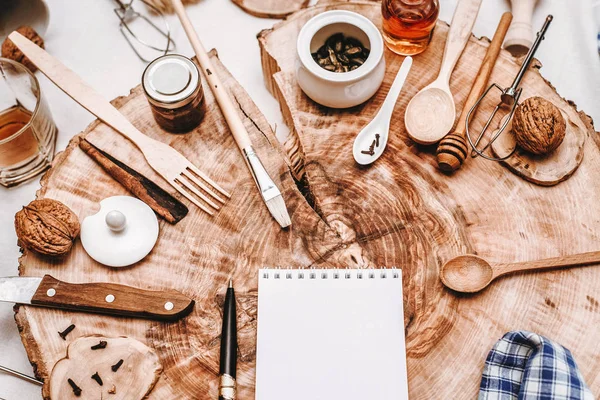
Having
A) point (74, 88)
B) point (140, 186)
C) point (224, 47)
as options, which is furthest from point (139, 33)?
point (140, 186)

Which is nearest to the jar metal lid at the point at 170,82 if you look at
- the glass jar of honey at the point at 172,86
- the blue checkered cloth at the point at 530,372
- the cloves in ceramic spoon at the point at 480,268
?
the glass jar of honey at the point at 172,86

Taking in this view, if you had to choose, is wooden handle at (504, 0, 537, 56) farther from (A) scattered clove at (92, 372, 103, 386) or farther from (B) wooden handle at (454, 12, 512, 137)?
(A) scattered clove at (92, 372, 103, 386)

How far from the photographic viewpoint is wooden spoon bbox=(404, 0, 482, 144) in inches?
35.9

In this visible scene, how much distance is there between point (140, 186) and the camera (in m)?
0.91

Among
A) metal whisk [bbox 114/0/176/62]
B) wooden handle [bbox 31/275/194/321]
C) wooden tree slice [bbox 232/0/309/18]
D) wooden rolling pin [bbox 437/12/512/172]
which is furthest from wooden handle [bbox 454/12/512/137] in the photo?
metal whisk [bbox 114/0/176/62]

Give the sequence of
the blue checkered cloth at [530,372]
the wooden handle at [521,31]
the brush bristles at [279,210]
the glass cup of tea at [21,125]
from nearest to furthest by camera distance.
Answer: the blue checkered cloth at [530,372]
the brush bristles at [279,210]
the glass cup of tea at [21,125]
the wooden handle at [521,31]

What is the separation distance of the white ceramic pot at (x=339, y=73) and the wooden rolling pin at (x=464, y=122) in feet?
0.49

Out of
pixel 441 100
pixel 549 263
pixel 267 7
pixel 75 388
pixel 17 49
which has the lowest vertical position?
pixel 75 388

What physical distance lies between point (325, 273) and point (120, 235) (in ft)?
1.05

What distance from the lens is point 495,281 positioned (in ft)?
2.83

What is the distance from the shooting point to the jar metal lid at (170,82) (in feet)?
2.83

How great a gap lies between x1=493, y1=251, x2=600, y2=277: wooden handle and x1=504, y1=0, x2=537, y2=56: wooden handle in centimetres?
44

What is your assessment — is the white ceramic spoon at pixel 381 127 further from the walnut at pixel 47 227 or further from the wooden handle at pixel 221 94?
the walnut at pixel 47 227

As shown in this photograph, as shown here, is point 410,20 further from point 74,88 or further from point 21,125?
point 21,125
